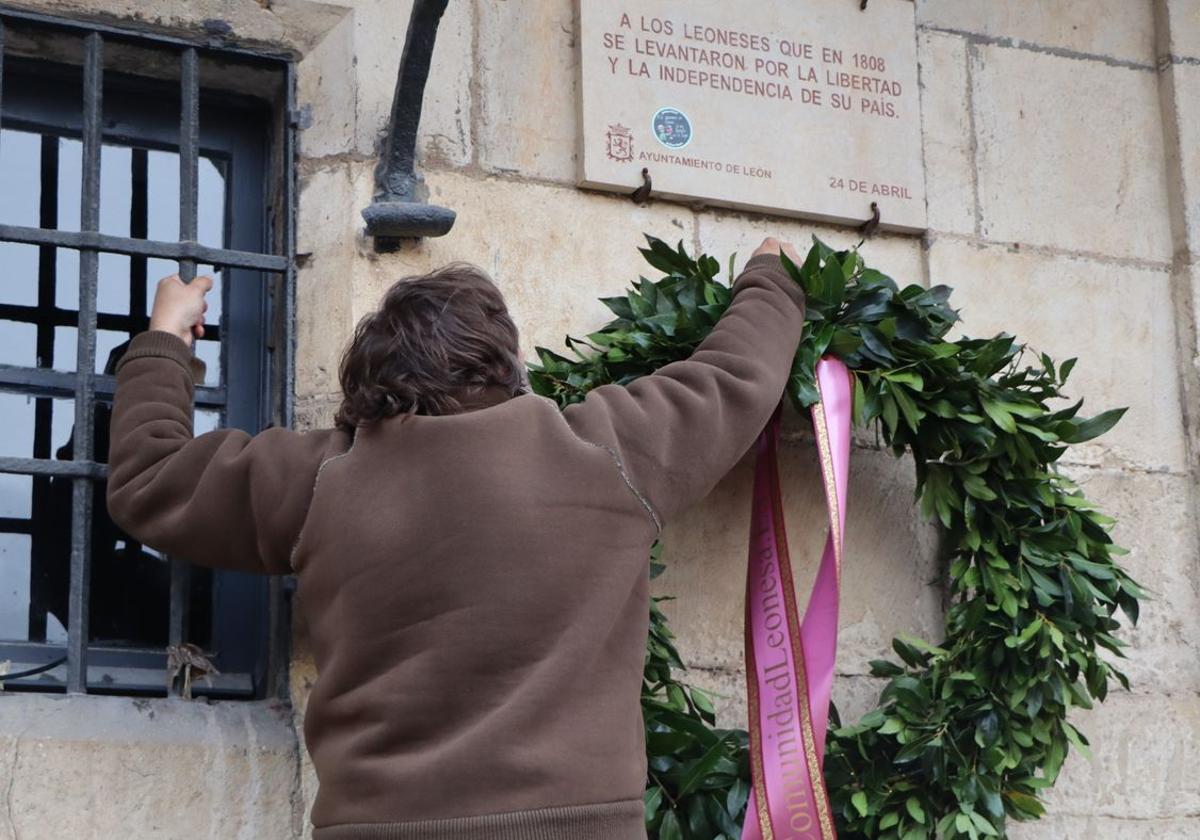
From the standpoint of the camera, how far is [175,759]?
2922mm

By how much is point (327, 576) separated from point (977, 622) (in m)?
1.30

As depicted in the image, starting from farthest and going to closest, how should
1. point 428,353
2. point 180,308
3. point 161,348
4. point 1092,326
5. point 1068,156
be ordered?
point 1068,156 → point 1092,326 → point 180,308 → point 161,348 → point 428,353

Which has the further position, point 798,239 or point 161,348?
point 798,239

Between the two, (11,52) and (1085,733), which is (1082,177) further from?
(11,52)

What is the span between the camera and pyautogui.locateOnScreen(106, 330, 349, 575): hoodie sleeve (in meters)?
2.55

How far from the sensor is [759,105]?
3592 mm

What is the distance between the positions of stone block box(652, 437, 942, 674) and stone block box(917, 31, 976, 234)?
586 mm

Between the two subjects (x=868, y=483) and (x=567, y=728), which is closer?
(x=567, y=728)

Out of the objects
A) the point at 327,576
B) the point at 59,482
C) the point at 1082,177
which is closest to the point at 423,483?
the point at 327,576

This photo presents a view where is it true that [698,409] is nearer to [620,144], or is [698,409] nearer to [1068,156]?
[620,144]

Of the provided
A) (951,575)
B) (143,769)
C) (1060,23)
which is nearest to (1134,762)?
(951,575)

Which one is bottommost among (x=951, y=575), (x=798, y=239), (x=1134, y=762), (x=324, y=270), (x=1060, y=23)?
(x=1134, y=762)

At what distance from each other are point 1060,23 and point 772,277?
1383 millimetres

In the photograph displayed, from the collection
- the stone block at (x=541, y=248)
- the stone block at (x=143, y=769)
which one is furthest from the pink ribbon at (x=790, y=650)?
the stone block at (x=143, y=769)
